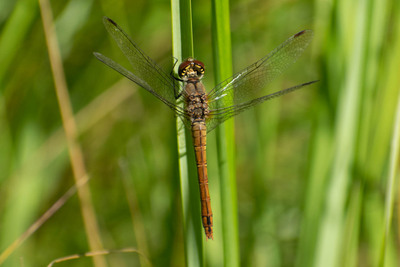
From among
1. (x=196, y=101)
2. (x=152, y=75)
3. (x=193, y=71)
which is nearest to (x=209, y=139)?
(x=196, y=101)

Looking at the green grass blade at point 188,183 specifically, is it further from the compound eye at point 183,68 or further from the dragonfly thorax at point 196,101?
the dragonfly thorax at point 196,101

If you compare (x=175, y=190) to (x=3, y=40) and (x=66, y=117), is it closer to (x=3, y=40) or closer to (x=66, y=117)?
(x=66, y=117)

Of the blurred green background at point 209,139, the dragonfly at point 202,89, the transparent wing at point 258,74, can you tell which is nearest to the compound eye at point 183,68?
the dragonfly at point 202,89

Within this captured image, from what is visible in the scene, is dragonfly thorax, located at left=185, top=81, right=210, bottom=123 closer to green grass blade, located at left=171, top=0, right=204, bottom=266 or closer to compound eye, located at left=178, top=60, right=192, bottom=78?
compound eye, located at left=178, top=60, right=192, bottom=78

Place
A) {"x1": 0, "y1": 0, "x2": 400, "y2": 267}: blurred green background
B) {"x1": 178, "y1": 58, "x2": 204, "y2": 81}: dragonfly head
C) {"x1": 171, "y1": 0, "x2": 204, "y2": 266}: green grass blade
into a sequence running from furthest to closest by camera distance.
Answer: {"x1": 178, "y1": 58, "x2": 204, "y2": 81}: dragonfly head, {"x1": 0, "y1": 0, "x2": 400, "y2": 267}: blurred green background, {"x1": 171, "y1": 0, "x2": 204, "y2": 266}: green grass blade

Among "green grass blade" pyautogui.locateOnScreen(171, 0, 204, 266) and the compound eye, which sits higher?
the compound eye

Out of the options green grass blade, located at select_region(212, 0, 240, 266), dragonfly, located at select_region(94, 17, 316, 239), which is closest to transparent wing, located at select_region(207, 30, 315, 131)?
dragonfly, located at select_region(94, 17, 316, 239)

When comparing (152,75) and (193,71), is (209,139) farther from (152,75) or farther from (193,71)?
(152,75)

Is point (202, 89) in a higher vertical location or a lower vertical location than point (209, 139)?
higher
